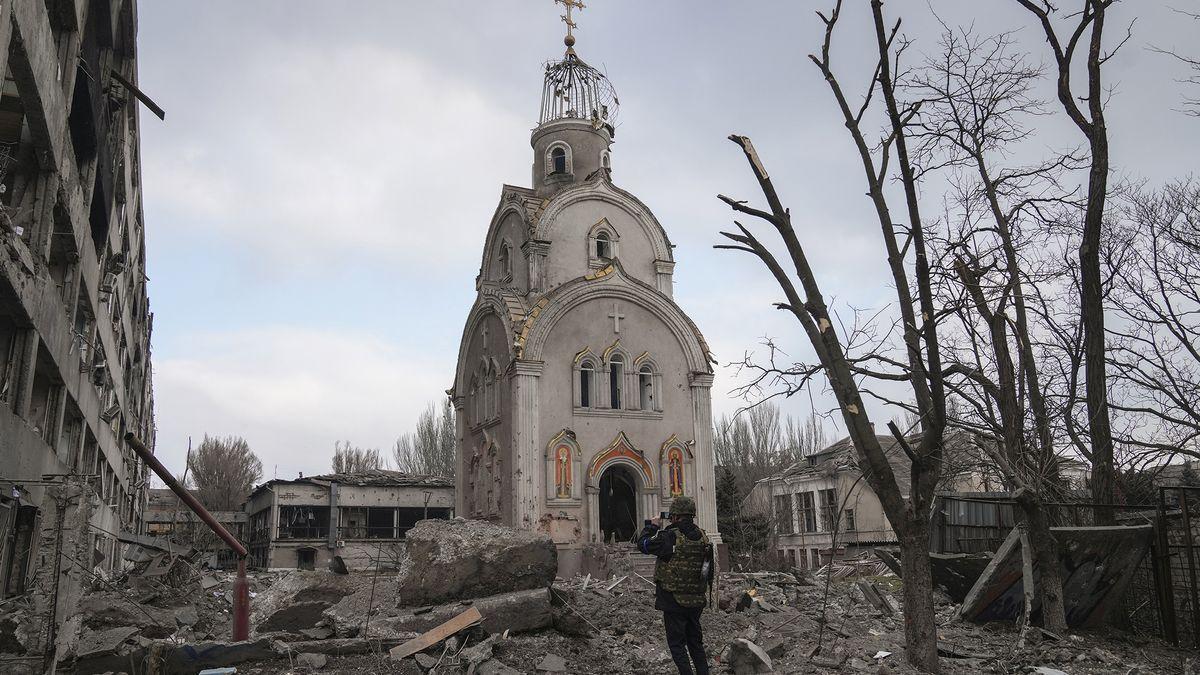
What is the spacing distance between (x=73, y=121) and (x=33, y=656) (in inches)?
403

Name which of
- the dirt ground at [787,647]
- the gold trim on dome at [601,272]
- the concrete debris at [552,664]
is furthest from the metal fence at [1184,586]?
the gold trim on dome at [601,272]

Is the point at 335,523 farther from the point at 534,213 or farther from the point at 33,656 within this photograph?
the point at 33,656

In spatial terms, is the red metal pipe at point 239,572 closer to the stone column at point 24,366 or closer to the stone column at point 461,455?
the stone column at point 24,366

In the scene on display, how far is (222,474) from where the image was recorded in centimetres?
5872

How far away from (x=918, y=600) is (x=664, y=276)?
17.3 meters

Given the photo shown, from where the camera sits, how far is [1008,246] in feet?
42.6

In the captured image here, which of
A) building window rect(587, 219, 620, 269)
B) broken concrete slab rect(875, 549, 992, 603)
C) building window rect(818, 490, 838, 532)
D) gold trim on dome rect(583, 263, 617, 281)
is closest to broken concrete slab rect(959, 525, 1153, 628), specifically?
broken concrete slab rect(875, 549, 992, 603)

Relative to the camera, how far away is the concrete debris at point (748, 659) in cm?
869

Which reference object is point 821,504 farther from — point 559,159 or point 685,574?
point 685,574

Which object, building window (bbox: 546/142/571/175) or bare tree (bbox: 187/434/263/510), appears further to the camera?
bare tree (bbox: 187/434/263/510)

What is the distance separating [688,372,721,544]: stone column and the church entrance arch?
183cm

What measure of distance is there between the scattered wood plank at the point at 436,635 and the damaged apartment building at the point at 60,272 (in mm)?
2989

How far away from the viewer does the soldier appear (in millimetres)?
8039

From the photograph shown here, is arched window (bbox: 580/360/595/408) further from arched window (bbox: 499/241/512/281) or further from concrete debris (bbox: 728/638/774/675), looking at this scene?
concrete debris (bbox: 728/638/774/675)
